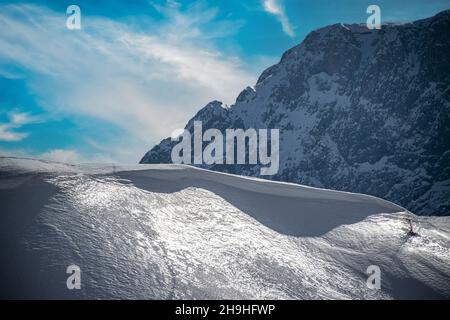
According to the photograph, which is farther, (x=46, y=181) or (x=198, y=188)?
(x=198, y=188)

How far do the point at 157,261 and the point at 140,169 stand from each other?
7.47 feet

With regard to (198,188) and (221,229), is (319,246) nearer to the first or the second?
(221,229)

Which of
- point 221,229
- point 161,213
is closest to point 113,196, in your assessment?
point 161,213

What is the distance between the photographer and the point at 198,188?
731cm

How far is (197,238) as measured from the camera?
592 centimetres

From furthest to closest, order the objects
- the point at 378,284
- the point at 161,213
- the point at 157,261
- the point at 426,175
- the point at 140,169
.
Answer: the point at 426,175
the point at 140,169
the point at 161,213
the point at 378,284
the point at 157,261

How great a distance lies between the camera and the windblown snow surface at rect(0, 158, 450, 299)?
4879 mm

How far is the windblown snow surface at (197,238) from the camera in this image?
4.88 meters

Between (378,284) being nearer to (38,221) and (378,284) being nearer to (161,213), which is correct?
(161,213)

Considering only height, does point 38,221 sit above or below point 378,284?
above

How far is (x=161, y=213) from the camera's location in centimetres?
626
